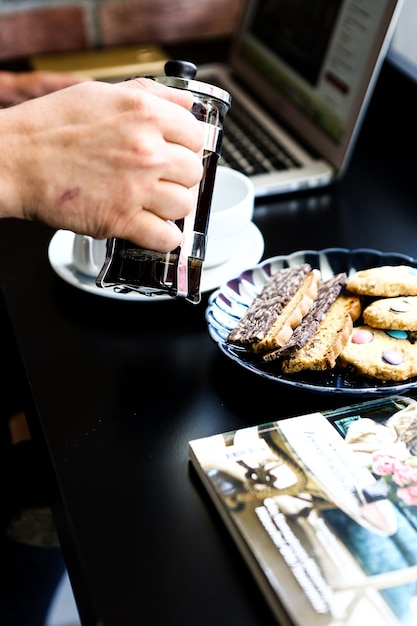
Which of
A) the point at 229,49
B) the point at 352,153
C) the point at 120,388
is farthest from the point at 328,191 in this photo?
the point at 229,49

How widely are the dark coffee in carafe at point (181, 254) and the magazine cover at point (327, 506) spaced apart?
0.15 meters

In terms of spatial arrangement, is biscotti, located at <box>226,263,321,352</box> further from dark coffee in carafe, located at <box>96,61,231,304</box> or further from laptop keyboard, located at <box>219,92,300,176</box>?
laptop keyboard, located at <box>219,92,300,176</box>

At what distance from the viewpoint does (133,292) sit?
0.77 meters

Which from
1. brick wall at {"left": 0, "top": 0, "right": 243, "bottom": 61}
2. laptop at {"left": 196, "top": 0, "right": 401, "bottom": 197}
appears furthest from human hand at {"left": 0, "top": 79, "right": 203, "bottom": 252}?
brick wall at {"left": 0, "top": 0, "right": 243, "bottom": 61}

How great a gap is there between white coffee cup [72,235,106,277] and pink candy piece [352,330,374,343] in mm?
285

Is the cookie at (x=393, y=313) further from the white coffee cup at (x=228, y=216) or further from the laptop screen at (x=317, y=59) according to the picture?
the laptop screen at (x=317, y=59)

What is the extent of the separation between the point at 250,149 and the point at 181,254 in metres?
0.52

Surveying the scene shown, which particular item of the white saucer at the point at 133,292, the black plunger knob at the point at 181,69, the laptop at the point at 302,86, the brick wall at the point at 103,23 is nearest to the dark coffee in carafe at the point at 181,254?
the black plunger knob at the point at 181,69

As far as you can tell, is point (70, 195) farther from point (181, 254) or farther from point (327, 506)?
point (327, 506)

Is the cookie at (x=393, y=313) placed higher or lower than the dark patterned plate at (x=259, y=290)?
higher

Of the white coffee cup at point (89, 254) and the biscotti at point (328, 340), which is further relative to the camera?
the white coffee cup at point (89, 254)

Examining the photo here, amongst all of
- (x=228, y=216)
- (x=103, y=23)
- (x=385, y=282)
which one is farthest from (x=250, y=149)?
(x=103, y=23)

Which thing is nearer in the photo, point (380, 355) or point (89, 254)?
point (380, 355)

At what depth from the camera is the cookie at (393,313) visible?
2.19 ft
